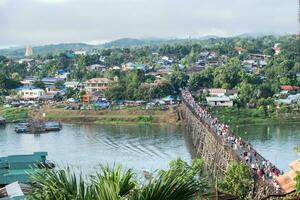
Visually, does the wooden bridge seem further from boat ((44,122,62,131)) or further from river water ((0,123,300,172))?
boat ((44,122,62,131))

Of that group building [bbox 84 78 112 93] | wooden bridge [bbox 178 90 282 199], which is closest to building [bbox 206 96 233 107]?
wooden bridge [bbox 178 90 282 199]

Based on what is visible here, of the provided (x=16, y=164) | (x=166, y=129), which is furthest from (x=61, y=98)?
(x=16, y=164)

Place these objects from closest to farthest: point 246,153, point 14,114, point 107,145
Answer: point 246,153 → point 107,145 → point 14,114

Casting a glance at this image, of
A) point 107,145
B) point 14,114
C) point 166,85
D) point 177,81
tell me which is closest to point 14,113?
point 14,114

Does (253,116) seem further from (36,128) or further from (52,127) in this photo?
(36,128)

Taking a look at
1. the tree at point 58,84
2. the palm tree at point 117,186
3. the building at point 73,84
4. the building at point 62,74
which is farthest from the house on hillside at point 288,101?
the palm tree at point 117,186
